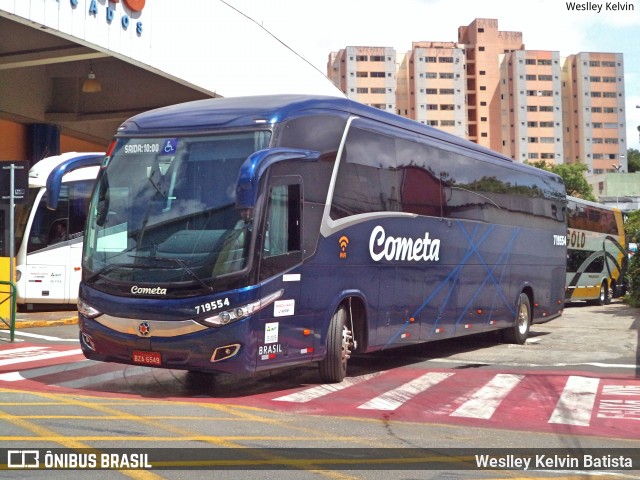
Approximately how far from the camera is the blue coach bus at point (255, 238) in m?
8.97

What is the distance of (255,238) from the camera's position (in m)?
9.09

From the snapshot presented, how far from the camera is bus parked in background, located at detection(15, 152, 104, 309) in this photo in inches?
806

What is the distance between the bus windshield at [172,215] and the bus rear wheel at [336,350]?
1.98m

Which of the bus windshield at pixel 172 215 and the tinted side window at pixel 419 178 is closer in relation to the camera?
the bus windshield at pixel 172 215

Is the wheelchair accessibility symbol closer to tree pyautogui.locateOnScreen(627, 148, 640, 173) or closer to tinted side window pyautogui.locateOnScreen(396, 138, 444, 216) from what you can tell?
tinted side window pyautogui.locateOnScreen(396, 138, 444, 216)

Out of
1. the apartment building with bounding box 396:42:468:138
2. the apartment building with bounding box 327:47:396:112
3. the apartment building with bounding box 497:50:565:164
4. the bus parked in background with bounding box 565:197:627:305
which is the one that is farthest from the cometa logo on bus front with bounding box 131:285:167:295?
the apartment building with bounding box 327:47:396:112

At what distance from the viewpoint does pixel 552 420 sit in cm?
880

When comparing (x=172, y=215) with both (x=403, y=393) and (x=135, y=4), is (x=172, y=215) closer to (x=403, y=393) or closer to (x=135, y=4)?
(x=403, y=393)

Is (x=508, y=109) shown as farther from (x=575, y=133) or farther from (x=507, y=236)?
(x=507, y=236)

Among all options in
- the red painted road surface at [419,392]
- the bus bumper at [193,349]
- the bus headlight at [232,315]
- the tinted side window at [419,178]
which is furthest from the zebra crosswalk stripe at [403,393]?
the tinted side window at [419,178]

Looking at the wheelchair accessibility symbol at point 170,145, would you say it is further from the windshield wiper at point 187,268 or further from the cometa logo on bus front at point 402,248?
the cometa logo on bus front at point 402,248

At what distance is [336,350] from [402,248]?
7.73 feet

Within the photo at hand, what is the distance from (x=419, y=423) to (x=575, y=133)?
123516 millimetres

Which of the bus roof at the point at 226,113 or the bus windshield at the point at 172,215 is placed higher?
the bus roof at the point at 226,113
